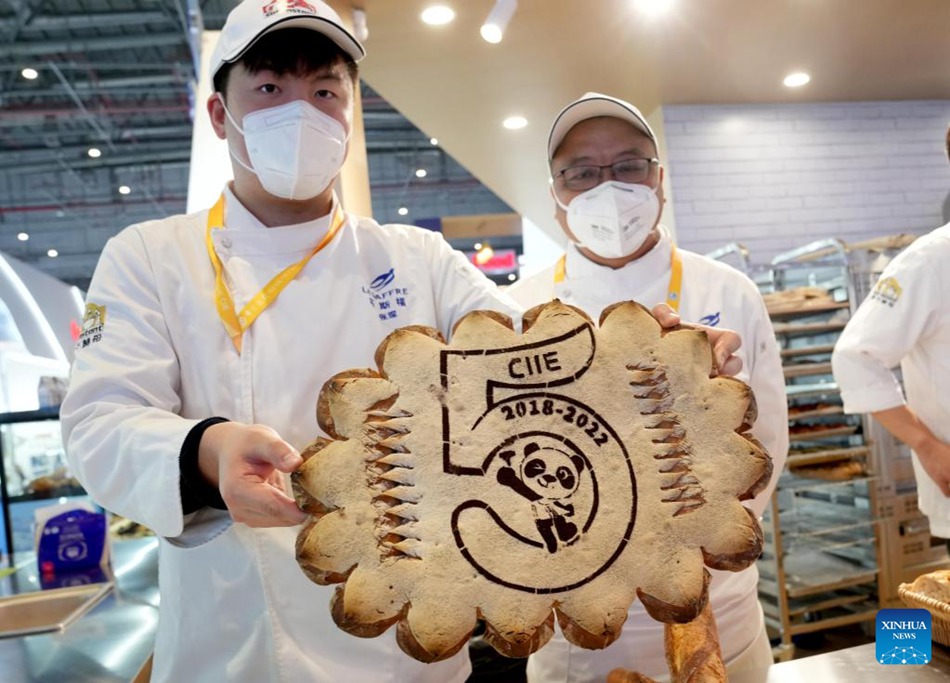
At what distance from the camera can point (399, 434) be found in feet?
2.32

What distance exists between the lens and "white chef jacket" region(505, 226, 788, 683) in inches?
52.2

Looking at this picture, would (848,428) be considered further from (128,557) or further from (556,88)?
(128,557)

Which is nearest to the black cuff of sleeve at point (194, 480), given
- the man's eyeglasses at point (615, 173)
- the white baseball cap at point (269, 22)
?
the white baseball cap at point (269, 22)

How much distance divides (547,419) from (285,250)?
23.9 inches

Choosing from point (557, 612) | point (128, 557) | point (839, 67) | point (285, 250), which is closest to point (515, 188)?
A: point (839, 67)

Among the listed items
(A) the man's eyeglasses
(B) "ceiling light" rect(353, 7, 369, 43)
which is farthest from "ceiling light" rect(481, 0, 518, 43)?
(A) the man's eyeglasses

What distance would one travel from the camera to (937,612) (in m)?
1.03

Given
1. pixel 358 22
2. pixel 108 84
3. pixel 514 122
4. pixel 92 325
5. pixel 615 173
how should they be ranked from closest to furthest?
pixel 92 325
pixel 615 173
pixel 358 22
pixel 514 122
pixel 108 84

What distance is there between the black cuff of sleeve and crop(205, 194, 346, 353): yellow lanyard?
10.5 inches

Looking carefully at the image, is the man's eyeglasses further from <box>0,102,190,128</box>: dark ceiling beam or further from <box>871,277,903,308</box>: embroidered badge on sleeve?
<box>0,102,190,128</box>: dark ceiling beam

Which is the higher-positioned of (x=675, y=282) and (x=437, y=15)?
(x=437, y=15)

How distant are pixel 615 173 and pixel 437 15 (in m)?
2.57

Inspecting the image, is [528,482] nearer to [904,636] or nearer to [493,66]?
[904,636]

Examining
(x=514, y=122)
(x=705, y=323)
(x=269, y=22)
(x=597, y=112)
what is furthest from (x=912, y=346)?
(x=514, y=122)
